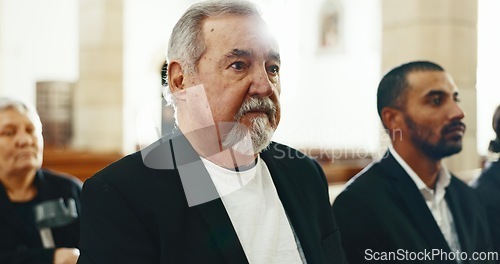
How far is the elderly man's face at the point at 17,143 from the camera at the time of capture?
1.86 metres

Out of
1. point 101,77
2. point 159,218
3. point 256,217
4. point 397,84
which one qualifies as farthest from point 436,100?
point 101,77

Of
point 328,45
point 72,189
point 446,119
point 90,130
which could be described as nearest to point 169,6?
point 72,189

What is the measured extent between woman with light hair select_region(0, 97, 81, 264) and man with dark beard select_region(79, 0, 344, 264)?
728mm

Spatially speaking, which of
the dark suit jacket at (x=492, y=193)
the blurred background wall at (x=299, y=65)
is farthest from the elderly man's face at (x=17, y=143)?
the dark suit jacket at (x=492, y=193)

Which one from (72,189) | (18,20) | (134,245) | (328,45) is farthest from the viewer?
(328,45)

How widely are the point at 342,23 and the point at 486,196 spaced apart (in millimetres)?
7252

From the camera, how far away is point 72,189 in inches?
78.0

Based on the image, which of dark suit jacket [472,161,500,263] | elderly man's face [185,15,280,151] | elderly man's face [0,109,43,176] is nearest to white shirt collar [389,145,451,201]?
dark suit jacket [472,161,500,263]

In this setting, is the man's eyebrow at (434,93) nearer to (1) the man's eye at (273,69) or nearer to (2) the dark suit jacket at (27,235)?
(1) the man's eye at (273,69)

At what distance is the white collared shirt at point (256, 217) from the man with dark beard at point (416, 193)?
→ 1.24ft

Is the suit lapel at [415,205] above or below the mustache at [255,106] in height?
below

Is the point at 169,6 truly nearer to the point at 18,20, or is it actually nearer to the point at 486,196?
→ the point at 486,196

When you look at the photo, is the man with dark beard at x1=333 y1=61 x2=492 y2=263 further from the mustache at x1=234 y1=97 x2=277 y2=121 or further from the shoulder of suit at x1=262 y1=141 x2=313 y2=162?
the mustache at x1=234 y1=97 x2=277 y2=121

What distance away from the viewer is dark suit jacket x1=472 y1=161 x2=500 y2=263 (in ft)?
5.50
